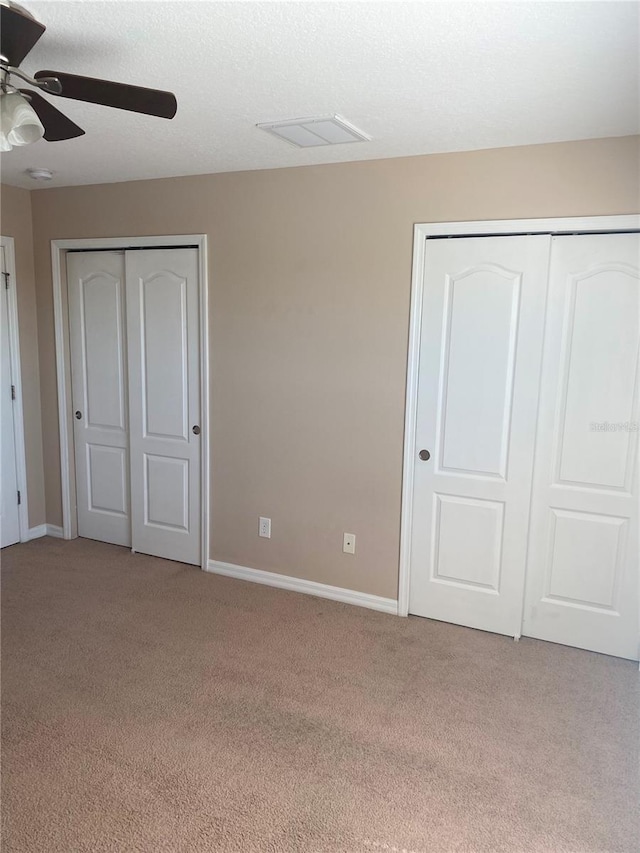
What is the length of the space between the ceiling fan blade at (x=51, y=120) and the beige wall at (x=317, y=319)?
1.69 m

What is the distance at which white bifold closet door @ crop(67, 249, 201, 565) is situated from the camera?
4.10m

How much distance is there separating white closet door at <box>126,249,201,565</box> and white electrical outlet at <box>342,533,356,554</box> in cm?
106

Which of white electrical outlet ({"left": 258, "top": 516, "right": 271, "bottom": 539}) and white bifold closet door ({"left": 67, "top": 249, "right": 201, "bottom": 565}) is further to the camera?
white bifold closet door ({"left": 67, "top": 249, "right": 201, "bottom": 565})

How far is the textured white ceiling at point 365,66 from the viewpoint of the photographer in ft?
5.85

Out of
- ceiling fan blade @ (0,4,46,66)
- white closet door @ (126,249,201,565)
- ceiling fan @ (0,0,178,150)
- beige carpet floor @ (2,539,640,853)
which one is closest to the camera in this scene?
ceiling fan blade @ (0,4,46,66)

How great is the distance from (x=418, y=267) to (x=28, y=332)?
286cm

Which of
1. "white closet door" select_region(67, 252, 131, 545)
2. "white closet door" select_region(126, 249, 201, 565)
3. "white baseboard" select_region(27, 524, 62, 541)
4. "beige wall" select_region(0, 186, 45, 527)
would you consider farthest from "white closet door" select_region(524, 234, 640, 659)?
"beige wall" select_region(0, 186, 45, 527)

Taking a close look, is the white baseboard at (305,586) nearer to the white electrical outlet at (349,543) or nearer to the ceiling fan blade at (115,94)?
the white electrical outlet at (349,543)

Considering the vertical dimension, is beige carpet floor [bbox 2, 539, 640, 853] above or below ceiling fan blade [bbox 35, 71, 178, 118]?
below

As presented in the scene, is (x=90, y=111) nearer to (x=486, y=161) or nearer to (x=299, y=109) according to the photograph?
(x=299, y=109)

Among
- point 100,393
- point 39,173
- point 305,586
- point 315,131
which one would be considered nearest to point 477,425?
point 305,586

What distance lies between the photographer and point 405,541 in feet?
11.7

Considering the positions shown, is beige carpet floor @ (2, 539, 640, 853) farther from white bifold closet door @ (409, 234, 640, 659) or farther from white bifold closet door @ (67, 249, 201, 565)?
white bifold closet door @ (67, 249, 201, 565)

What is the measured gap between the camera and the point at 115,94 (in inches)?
69.6
